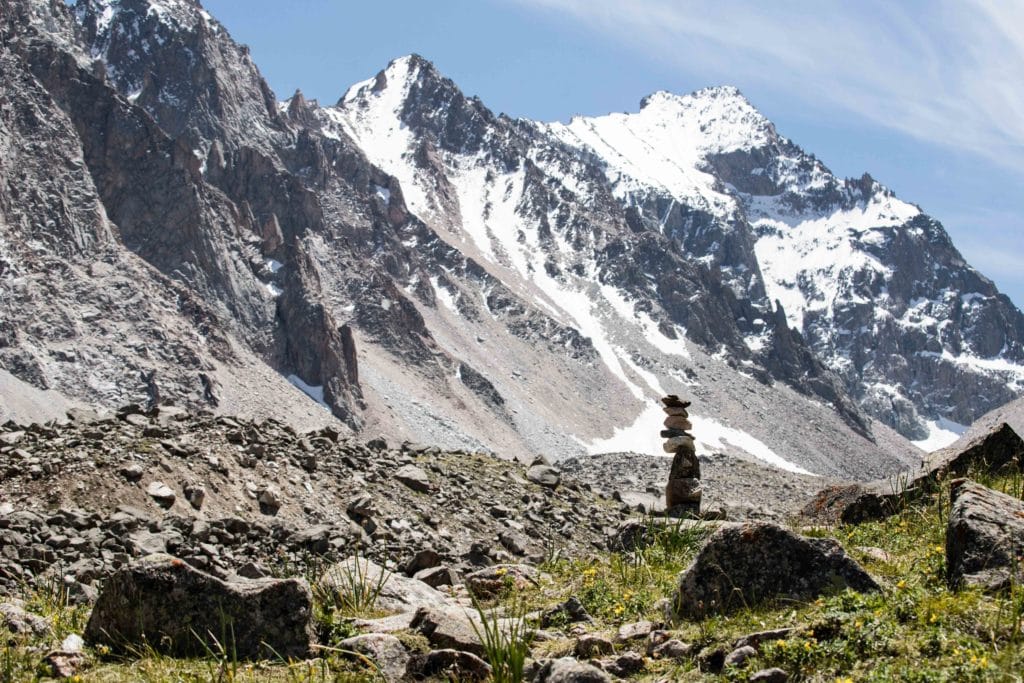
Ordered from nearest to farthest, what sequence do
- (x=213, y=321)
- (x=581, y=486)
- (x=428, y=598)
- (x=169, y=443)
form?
(x=428, y=598) → (x=169, y=443) → (x=581, y=486) → (x=213, y=321)

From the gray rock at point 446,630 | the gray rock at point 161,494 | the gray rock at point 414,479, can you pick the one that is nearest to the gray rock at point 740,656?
the gray rock at point 446,630

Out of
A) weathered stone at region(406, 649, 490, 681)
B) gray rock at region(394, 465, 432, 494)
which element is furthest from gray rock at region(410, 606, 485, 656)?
gray rock at region(394, 465, 432, 494)

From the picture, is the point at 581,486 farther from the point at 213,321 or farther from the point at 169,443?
the point at 213,321

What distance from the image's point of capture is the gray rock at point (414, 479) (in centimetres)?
2050

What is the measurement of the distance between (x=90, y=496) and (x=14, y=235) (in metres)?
129

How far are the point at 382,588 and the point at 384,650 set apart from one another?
272cm

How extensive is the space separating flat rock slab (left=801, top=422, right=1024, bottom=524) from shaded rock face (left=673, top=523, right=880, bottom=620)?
16.5ft

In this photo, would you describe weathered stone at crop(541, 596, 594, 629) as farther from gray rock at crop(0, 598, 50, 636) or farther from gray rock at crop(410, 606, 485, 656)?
gray rock at crop(0, 598, 50, 636)

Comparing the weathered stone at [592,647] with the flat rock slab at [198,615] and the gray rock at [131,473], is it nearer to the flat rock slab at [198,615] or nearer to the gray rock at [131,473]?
the flat rock slab at [198,615]

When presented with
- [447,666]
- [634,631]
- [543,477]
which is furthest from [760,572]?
[543,477]

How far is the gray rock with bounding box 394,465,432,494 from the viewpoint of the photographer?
2050cm

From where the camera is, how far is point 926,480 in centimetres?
1279

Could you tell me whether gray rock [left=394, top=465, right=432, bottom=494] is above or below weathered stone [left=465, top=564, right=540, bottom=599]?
below

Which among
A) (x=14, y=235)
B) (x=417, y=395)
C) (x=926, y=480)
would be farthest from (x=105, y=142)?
(x=926, y=480)
